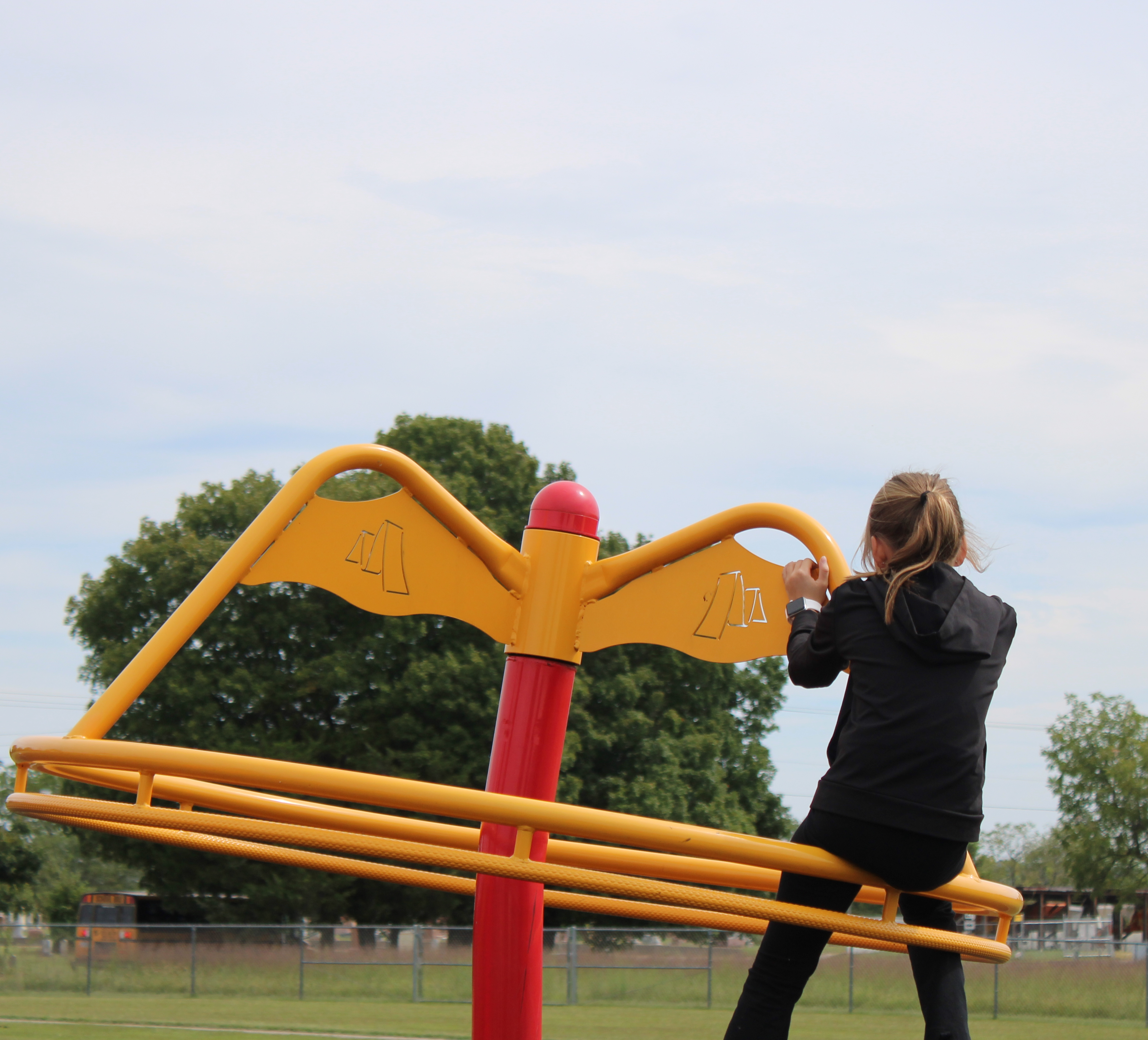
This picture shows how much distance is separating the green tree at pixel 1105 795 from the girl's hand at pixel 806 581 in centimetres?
4463

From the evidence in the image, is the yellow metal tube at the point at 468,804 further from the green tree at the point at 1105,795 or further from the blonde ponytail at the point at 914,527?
the green tree at the point at 1105,795

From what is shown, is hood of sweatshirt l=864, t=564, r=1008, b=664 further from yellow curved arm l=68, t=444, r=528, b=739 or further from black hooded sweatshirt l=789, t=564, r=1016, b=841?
yellow curved arm l=68, t=444, r=528, b=739

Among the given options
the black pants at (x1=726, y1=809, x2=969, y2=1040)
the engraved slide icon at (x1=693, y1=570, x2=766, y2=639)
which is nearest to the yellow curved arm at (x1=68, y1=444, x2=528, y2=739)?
the engraved slide icon at (x1=693, y1=570, x2=766, y2=639)

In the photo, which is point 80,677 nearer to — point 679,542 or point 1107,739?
point 679,542

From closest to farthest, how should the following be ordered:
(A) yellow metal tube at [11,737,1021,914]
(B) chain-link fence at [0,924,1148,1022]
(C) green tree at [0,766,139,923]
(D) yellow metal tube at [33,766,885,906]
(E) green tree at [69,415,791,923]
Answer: (A) yellow metal tube at [11,737,1021,914] → (D) yellow metal tube at [33,766,885,906] → (B) chain-link fence at [0,924,1148,1022] → (E) green tree at [69,415,791,923] → (C) green tree at [0,766,139,923]

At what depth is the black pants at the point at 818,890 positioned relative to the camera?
237cm

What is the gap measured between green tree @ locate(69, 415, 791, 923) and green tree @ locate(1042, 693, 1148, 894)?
21603mm

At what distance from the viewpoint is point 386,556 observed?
3.62 metres

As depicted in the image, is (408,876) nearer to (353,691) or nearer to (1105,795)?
(353,691)

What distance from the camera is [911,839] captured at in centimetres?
236

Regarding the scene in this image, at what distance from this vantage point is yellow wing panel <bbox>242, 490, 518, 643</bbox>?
3523 mm

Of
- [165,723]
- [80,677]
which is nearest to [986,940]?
[165,723]

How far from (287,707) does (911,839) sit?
2497 centimetres

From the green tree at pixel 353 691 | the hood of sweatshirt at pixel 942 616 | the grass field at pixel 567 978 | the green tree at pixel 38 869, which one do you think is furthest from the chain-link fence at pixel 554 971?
the hood of sweatshirt at pixel 942 616
